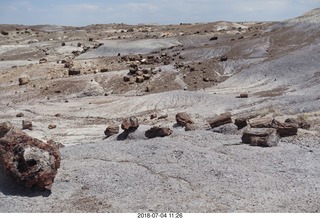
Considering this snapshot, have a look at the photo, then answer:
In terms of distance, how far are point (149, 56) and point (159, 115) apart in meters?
18.4

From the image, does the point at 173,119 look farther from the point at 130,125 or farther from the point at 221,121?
the point at 130,125

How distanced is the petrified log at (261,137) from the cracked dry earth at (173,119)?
31 cm

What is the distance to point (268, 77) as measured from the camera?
1378 inches

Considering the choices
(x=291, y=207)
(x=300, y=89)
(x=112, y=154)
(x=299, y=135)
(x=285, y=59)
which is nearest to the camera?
(x=291, y=207)

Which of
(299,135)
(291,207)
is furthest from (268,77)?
(291,207)

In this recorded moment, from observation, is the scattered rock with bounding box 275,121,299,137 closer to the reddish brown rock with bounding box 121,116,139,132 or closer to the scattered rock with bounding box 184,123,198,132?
the scattered rock with bounding box 184,123,198,132

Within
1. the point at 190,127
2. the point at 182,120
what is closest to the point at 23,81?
the point at 182,120

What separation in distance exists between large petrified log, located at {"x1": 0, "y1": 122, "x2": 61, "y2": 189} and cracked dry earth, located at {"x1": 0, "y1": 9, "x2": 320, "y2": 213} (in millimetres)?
370

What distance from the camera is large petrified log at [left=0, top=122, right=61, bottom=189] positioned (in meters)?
12.6

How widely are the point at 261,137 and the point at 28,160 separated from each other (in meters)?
8.14

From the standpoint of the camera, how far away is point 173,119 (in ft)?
81.0

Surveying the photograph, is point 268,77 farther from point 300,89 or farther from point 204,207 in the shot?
point 204,207

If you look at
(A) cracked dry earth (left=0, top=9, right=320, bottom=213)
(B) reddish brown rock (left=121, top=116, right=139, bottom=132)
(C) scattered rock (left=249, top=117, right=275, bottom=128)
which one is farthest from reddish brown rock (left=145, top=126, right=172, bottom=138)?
(C) scattered rock (left=249, top=117, right=275, bottom=128)

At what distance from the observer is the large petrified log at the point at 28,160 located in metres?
12.6
